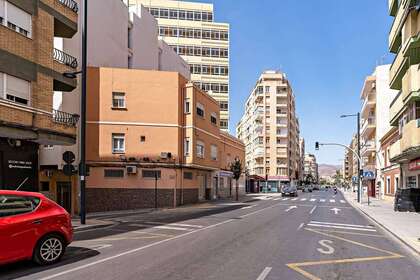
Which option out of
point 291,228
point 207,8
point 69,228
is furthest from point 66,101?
point 207,8

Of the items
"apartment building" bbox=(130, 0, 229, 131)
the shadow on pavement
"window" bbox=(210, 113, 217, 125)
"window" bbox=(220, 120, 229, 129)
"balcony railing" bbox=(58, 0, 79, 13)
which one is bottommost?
the shadow on pavement

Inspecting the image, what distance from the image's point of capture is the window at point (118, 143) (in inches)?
1217

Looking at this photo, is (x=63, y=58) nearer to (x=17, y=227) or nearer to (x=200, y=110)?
(x=17, y=227)

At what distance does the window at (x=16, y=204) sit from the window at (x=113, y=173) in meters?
20.9

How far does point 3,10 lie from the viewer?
55.6ft

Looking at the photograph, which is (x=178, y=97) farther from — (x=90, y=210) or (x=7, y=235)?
(x=7, y=235)

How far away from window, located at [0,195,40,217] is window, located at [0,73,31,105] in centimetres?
900

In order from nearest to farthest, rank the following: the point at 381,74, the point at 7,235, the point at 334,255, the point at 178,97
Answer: the point at 7,235
the point at 334,255
the point at 178,97
the point at 381,74

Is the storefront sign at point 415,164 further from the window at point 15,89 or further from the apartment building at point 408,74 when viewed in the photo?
the window at point 15,89

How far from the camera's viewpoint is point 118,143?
102 feet

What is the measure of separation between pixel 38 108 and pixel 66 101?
8.67 meters

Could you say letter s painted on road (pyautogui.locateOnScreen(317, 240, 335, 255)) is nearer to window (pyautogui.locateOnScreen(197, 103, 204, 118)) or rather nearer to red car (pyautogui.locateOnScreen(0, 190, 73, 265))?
red car (pyautogui.locateOnScreen(0, 190, 73, 265))

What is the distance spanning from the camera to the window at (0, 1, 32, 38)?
17.0 meters

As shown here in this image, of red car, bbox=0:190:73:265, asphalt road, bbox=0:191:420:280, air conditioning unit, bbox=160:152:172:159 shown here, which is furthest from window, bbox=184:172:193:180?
red car, bbox=0:190:73:265
